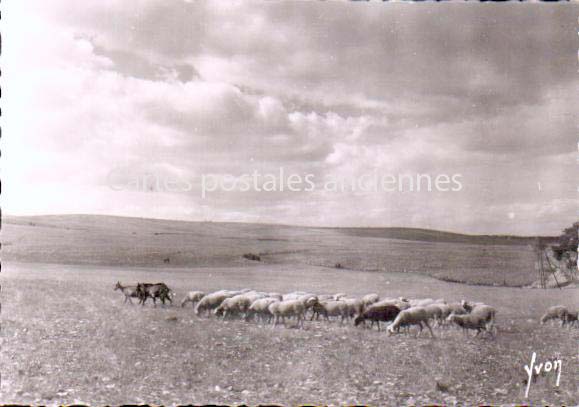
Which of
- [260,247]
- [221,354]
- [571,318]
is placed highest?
[260,247]

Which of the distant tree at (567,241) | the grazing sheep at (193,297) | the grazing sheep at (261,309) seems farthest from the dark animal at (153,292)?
the distant tree at (567,241)

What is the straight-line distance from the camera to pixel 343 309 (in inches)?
167

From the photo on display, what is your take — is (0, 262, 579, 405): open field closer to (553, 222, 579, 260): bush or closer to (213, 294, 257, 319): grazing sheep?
(213, 294, 257, 319): grazing sheep

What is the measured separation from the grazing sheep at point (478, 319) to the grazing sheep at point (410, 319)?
220 mm

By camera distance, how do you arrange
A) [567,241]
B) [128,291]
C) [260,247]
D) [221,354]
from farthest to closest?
[567,241] → [260,247] → [128,291] → [221,354]

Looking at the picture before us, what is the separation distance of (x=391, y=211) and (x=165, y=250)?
190cm

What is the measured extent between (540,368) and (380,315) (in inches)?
54.9

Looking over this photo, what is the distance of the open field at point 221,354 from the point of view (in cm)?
402

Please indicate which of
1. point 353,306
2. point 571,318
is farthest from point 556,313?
point 353,306

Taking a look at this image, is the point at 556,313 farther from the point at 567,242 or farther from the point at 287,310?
the point at 287,310

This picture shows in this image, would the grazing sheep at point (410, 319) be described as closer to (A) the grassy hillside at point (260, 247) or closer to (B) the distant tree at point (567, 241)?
(A) the grassy hillside at point (260, 247)

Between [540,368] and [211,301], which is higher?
[211,301]

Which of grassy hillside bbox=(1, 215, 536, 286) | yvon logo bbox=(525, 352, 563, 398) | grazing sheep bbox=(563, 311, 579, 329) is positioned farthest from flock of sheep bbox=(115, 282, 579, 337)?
grazing sheep bbox=(563, 311, 579, 329)

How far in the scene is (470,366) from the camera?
165 inches
